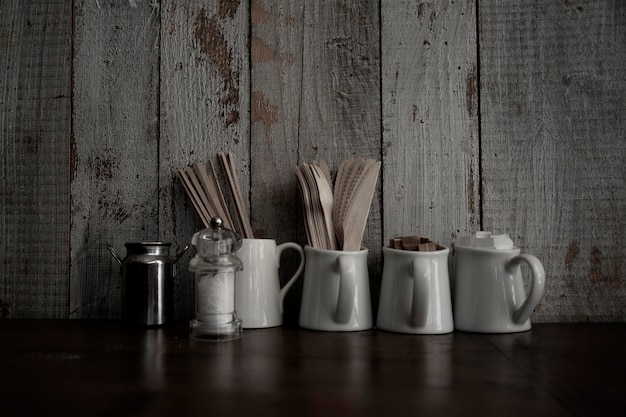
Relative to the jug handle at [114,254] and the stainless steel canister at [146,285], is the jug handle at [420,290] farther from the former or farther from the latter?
the jug handle at [114,254]

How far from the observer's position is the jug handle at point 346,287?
0.87 meters

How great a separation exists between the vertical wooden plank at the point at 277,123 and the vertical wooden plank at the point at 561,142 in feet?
1.20

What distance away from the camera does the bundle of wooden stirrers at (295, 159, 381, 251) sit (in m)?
0.96

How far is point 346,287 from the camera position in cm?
87

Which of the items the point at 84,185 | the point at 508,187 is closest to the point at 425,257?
the point at 508,187

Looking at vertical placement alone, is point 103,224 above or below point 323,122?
below

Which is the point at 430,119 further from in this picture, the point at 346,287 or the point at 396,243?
the point at 346,287

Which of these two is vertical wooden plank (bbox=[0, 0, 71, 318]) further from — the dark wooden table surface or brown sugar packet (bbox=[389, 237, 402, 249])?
brown sugar packet (bbox=[389, 237, 402, 249])

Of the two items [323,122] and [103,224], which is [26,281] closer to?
[103,224]

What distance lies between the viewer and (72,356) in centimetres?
76

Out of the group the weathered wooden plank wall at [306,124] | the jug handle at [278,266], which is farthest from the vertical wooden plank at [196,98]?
the jug handle at [278,266]

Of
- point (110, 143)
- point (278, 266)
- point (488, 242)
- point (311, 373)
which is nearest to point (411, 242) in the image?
point (488, 242)

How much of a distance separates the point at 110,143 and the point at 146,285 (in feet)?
1.06

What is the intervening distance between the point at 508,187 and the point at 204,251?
1.90 feet
